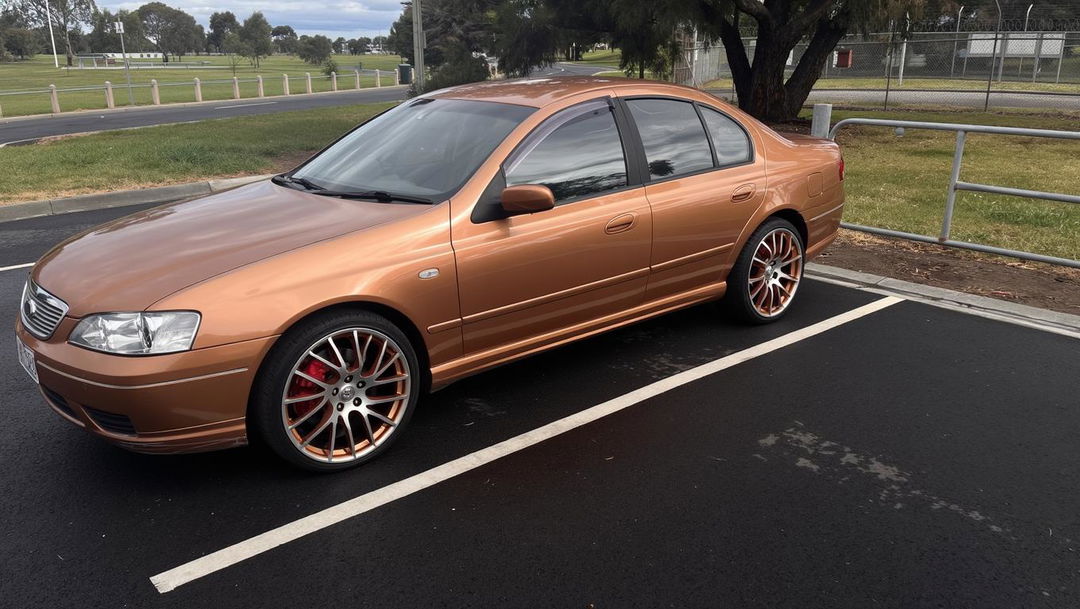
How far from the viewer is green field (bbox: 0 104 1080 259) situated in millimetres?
8289

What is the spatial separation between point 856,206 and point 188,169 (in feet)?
29.1

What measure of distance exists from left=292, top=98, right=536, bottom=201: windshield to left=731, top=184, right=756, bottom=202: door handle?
1.45m

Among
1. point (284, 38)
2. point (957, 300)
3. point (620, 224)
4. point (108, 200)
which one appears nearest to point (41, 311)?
point (620, 224)

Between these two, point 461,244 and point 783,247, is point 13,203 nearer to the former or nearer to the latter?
point 461,244

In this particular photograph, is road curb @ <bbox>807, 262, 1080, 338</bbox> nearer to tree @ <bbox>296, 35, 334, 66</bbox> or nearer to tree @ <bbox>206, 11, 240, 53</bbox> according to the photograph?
tree @ <bbox>296, 35, 334, 66</bbox>

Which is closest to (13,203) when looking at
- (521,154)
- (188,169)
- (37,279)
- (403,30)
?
(188,169)

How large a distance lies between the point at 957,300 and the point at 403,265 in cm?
439

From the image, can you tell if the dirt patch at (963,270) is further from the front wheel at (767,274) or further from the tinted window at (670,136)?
the tinted window at (670,136)

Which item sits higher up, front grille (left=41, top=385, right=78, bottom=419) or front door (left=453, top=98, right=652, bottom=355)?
front door (left=453, top=98, right=652, bottom=355)

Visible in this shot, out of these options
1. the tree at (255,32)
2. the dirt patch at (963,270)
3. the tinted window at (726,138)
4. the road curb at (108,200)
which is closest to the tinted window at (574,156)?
the tinted window at (726,138)

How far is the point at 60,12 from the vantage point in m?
76.5

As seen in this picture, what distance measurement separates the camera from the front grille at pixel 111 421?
3.20 meters

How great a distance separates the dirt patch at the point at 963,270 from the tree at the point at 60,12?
81761mm

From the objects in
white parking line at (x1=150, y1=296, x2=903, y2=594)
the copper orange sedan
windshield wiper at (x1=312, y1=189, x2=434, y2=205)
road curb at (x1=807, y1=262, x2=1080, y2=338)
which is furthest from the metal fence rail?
windshield wiper at (x1=312, y1=189, x2=434, y2=205)
